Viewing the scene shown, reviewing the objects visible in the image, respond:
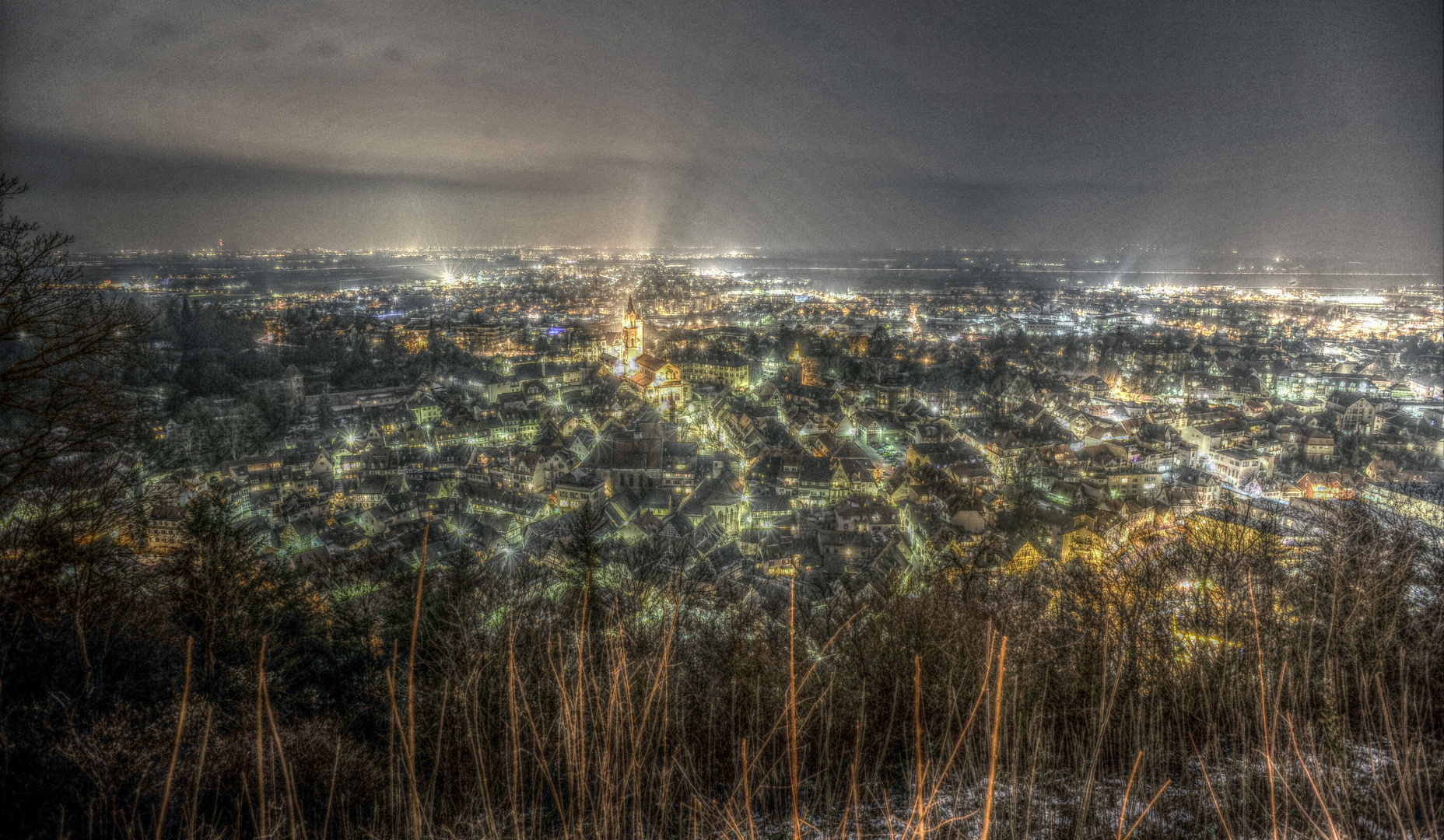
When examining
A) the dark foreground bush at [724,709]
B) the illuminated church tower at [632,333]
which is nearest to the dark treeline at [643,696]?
the dark foreground bush at [724,709]

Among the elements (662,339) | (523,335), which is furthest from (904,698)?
(523,335)

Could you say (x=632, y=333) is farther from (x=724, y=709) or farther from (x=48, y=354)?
(x=724, y=709)

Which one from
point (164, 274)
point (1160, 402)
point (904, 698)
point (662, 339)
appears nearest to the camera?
point (904, 698)

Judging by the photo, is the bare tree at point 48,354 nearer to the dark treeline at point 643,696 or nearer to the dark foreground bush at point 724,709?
the dark treeline at point 643,696

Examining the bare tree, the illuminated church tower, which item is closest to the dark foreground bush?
the bare tree

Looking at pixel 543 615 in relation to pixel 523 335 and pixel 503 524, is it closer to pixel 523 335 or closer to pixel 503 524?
pixel 503 524

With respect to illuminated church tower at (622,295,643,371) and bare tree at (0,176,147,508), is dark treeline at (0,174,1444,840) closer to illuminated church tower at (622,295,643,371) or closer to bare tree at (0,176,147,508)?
bare tree at (0,176,147,508)

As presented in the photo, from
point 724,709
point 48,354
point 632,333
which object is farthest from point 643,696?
point 632,333

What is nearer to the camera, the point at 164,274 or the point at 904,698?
the point at 904,698
